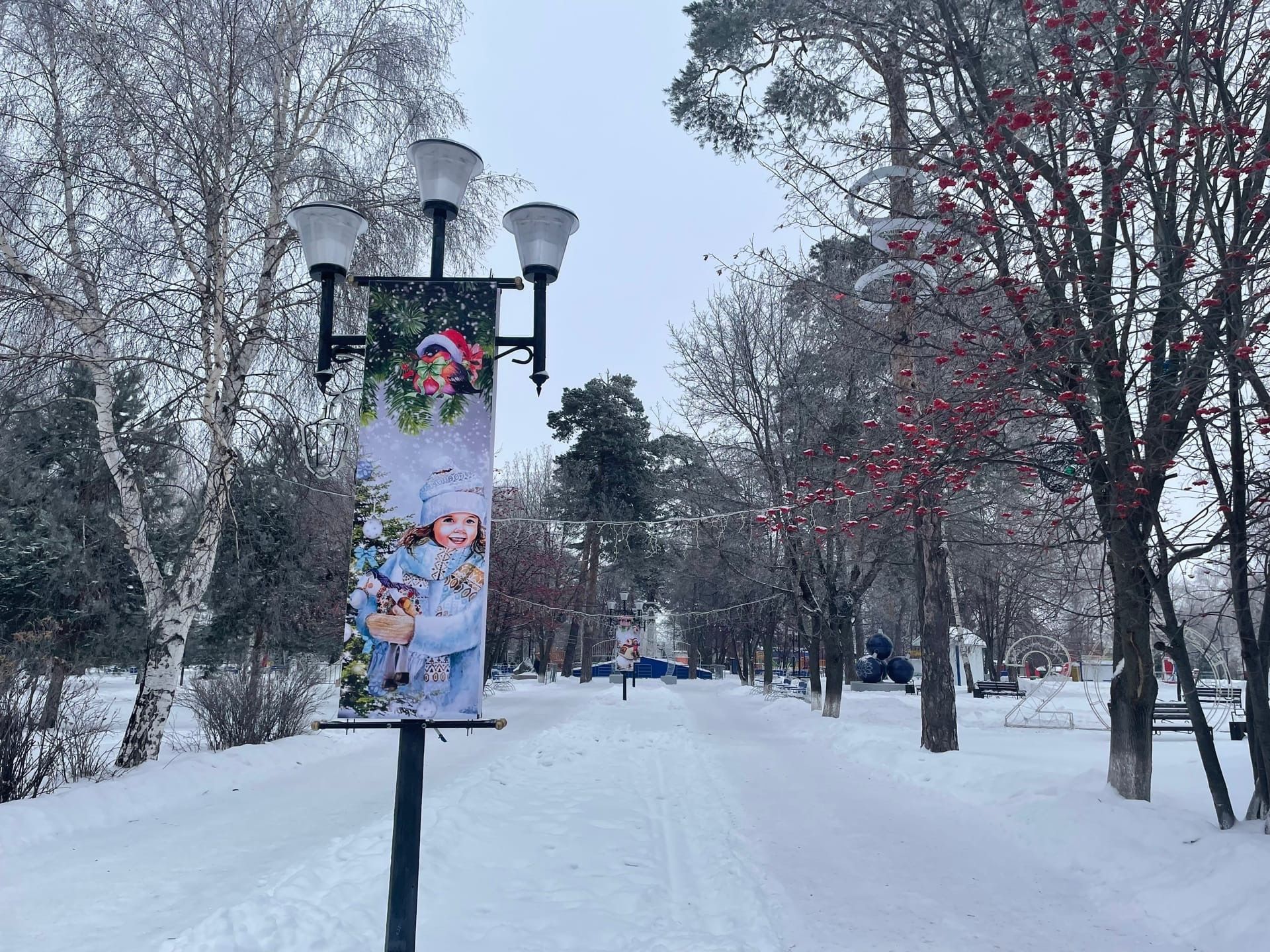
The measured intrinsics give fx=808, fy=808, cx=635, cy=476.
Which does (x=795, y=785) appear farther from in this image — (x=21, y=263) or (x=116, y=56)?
(x=116, y=56)

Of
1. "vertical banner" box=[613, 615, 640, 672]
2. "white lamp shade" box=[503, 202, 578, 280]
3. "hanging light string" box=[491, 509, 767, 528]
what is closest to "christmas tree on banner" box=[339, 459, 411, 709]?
"white lamp shade" box=[503, 202, 578, 280]

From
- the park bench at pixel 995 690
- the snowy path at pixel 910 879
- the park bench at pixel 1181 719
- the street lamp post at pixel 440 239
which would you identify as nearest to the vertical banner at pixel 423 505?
the street lamp post at pixel 440 239

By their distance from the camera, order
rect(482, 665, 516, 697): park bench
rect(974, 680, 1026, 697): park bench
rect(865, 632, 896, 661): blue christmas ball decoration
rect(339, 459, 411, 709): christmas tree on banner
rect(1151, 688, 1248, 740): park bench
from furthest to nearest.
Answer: rect(865, 632, 896, 661): blue christmas ball decoration < rect(482, 665, 516, 697): park bench < rect(974, 680, 1026, 697): park bench < rect(1151, 688, 1248, 740): park bench < rect(339, 459, 411, 709): christmas tree on banner

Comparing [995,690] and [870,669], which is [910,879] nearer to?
[995,690]

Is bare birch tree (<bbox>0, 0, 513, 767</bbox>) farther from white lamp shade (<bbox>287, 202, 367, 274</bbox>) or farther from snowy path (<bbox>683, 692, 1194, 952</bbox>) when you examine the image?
snowy path (<bbox>683, 692, 1194, 952</bbox>)

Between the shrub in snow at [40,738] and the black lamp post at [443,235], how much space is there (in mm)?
5550

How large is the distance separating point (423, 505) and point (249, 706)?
9.52 m

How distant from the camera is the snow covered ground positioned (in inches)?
185

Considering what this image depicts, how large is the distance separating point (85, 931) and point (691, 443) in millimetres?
19108

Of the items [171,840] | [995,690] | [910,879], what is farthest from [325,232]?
[995,690]

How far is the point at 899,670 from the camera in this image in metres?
34.2

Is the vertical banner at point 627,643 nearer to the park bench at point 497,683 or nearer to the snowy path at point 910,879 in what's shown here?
the park bench at point 497,683

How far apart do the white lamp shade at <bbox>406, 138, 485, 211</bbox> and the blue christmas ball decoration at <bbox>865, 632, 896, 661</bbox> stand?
31.5 metres

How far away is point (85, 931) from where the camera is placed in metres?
4.67
